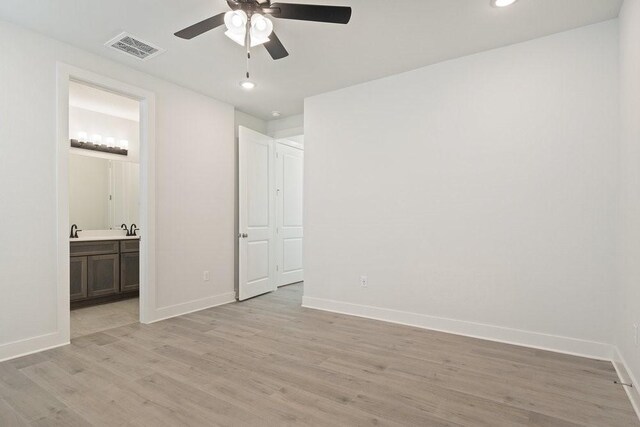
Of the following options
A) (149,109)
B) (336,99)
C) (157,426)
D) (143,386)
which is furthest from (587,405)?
(149,109)

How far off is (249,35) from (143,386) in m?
2.60

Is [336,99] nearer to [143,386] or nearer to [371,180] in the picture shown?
[371,180]

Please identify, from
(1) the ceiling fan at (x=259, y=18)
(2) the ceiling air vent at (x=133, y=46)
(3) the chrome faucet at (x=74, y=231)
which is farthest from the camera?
(3) the chrome faucet at (x=74, y=231)

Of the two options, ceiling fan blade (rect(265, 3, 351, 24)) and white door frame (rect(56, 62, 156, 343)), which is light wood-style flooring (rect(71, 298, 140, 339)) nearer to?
white door frame (rect(56, 62, 156, 343))

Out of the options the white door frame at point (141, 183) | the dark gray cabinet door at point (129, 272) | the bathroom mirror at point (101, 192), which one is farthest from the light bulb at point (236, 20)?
the dark gray cabinet door at point (129, 272)

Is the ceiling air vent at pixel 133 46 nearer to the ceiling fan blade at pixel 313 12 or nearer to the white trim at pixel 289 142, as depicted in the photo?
the ceiling fan blade at pixel 313 12

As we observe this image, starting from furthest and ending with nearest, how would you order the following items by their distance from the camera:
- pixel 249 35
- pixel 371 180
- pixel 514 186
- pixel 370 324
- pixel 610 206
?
1. pixel 371 180
2. pixel 370 324
3. pixel 514 186
4. pixel 610 206
5. pixel 249 35

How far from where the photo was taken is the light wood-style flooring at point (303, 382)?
6.07ft

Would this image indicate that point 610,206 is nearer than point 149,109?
Yes

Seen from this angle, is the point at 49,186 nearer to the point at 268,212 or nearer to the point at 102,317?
the point at 102,317

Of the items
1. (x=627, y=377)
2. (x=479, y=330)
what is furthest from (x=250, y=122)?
(x=627, y=377)

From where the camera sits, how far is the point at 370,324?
11.6 feet

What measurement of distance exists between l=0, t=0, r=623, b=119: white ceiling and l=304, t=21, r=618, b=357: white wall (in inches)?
10.8

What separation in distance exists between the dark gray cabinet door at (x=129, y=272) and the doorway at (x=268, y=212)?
166 centimetres
